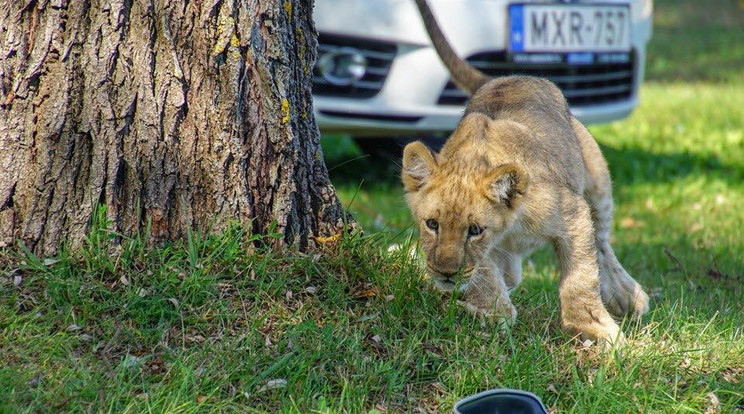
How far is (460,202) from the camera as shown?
12.4 ft

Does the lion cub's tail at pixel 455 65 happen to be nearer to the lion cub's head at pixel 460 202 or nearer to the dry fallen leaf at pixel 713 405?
the lion cub's head at pixel 460 202

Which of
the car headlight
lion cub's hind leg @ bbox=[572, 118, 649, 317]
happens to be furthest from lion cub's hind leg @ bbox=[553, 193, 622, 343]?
the car headlight

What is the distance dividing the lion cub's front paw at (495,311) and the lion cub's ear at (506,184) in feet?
1.33

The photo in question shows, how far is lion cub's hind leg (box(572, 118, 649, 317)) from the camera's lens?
177 inches

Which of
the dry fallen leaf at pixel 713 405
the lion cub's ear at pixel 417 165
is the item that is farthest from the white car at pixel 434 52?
the dry fallen leaf at pixel 713 405

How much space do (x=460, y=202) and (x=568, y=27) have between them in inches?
142

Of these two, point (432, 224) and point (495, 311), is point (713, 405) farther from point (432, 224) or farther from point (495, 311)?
point (432, 224)

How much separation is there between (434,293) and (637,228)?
11.1 ft

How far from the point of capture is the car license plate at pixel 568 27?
6828 millimetres

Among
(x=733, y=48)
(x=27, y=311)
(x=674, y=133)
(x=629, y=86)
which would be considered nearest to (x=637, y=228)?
(x=629, y=86)

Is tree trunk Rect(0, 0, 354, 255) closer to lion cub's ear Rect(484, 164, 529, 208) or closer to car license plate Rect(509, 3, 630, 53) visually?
lion cub's ear Rect(484, 164, 529, 208)

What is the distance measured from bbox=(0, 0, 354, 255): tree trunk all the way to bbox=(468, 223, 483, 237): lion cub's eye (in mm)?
770

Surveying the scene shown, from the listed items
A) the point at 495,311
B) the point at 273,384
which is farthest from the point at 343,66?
the point at 273,384

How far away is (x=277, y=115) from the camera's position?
377cm
